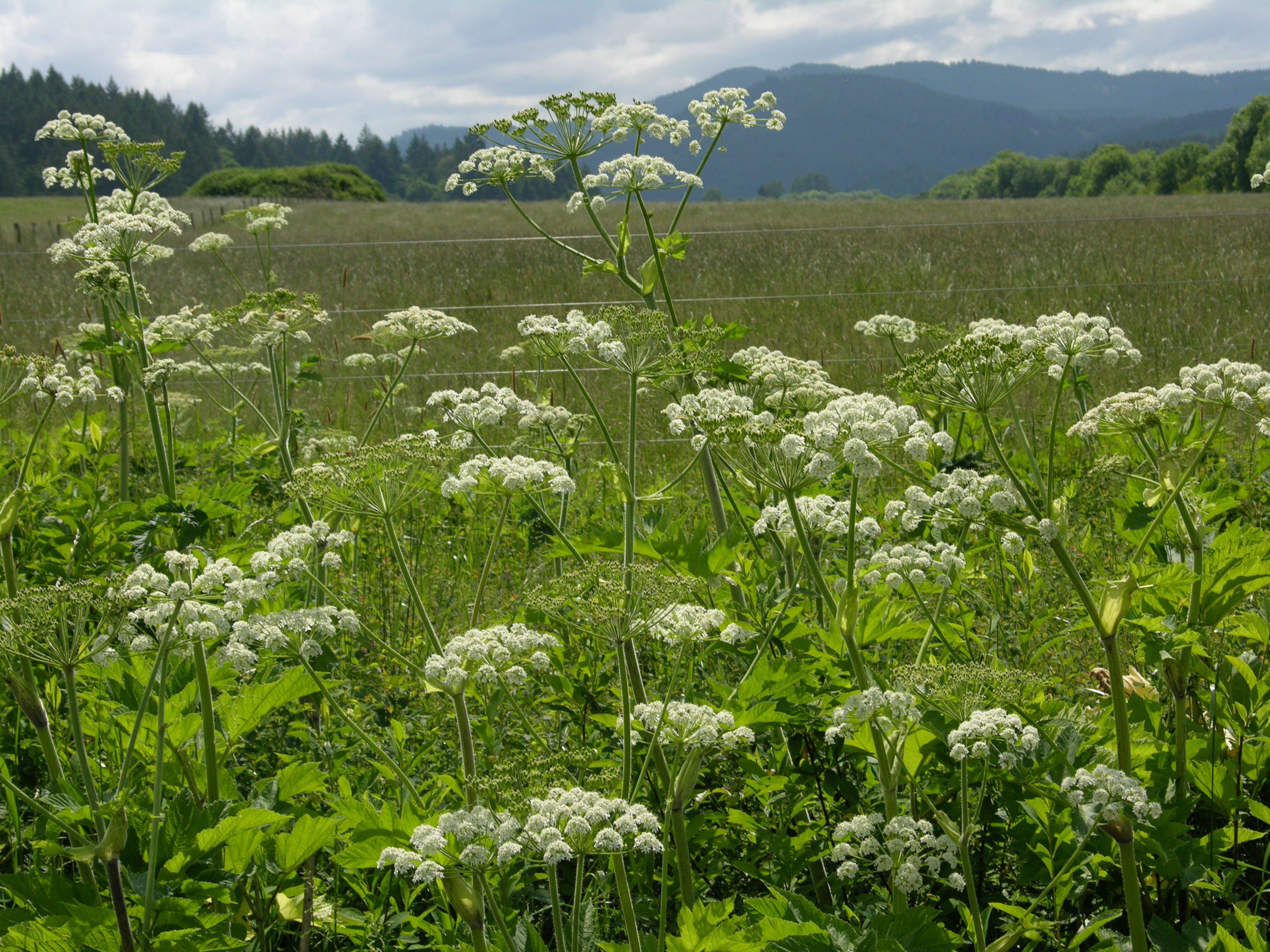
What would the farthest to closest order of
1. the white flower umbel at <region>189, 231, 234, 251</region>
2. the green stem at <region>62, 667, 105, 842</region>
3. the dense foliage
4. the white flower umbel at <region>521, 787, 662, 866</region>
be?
the dense foliage
the white flower umbel at <region>189, 231, 234, 251</region>
the green stem at <region>62, 667, 105, 842</region>
the white flower umbel at <region>521, 787, 662, 866</region>

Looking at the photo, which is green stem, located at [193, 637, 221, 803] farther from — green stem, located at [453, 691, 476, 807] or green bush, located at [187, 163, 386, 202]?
green bush, located at [187, 163, 386, 202]

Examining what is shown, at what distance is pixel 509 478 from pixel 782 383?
1258mm

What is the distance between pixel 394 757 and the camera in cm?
261

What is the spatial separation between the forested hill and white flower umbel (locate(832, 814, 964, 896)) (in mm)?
92245

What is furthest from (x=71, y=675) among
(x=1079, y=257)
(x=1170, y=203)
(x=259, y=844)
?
(x=1170, y=203)

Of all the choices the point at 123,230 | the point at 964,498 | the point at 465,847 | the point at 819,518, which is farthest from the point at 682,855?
the point at 123,230

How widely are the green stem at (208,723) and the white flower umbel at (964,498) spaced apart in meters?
1.79

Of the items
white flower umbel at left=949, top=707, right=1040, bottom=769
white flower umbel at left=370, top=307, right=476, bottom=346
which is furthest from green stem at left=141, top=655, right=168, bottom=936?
white flower umbel at left=370, top=307, right=476, bottom=346

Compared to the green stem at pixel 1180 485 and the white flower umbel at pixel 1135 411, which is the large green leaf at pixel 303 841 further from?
the white flower umbel at pixel 1135 411

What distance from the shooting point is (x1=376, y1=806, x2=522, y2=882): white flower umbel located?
4.70 ft

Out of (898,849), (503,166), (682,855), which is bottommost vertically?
(682,855)

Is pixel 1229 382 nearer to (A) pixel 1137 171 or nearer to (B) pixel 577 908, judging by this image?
(B) pixel 577 908

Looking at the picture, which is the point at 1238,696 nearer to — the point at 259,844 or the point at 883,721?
the point at 883,721

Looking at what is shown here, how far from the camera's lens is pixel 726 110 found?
3379 mm
